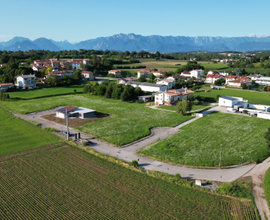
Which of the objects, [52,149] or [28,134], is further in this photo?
[28,134]

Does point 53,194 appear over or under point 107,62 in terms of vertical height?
under

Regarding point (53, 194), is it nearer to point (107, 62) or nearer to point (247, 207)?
point (247, 207)

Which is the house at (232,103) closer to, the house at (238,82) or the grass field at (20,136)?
the house at (238,82)

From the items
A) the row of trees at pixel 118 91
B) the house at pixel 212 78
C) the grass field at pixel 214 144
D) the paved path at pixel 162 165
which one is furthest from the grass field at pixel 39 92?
the house at pixel 212 78

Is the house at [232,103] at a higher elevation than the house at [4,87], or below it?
below

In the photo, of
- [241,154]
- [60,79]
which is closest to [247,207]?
[241,154]

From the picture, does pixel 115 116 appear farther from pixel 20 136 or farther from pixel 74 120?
pixel 20 136
